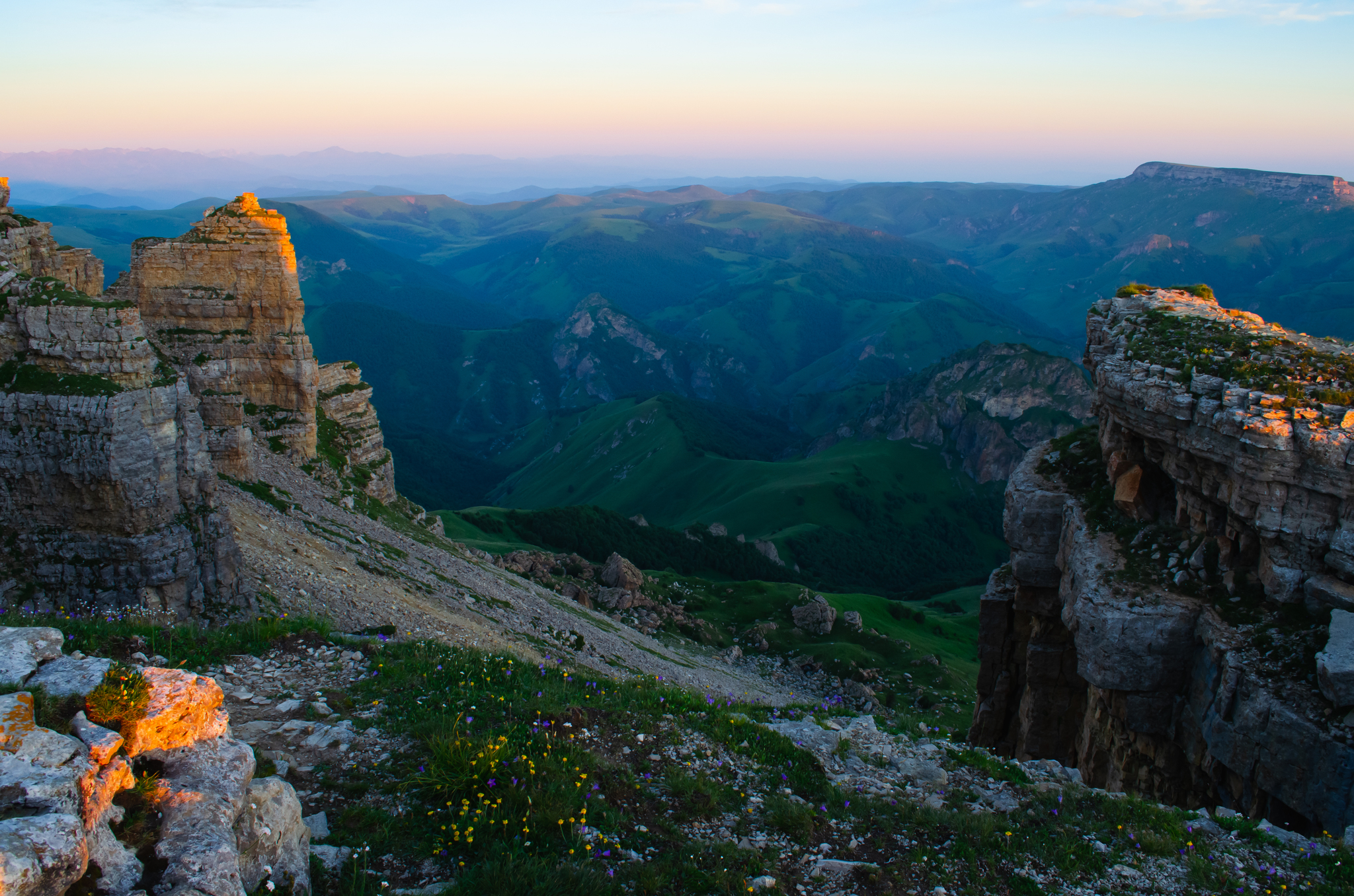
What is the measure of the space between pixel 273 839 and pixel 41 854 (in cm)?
259

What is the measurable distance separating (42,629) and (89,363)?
15.2 m

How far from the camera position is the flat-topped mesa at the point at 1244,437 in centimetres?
1906

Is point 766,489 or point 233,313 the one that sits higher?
point 233,313

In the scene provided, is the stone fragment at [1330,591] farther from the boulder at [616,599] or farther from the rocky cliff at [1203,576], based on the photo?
the boulder at [616,599]

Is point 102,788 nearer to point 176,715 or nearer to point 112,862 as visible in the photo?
point 112,862

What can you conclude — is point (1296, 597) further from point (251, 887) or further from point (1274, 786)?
point (251, 887)

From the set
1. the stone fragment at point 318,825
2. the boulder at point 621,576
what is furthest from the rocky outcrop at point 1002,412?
the stone fragment at point 318,825

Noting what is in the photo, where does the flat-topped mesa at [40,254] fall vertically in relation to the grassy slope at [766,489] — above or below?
above

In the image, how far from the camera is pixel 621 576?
66.9m

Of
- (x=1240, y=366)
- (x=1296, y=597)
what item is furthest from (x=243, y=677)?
(x=1240, y=366)

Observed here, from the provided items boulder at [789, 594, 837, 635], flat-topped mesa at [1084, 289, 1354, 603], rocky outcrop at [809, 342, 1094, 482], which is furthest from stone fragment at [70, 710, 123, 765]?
rocky outcrop at [809, 342, 1094, 482]

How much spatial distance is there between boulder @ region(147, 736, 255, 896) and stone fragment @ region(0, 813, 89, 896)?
3.01ft

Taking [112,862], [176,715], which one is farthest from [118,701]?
[112,862]

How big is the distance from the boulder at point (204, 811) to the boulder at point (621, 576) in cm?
5620
